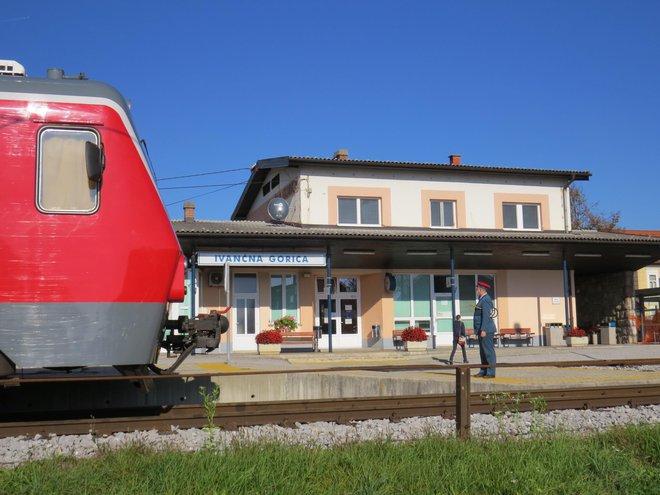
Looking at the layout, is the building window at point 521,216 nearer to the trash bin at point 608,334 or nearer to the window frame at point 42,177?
the trash bin at point 608,334

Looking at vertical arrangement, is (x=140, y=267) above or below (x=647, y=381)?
above

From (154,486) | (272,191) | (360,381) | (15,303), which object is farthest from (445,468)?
(272,191)

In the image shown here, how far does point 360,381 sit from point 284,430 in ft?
12.5

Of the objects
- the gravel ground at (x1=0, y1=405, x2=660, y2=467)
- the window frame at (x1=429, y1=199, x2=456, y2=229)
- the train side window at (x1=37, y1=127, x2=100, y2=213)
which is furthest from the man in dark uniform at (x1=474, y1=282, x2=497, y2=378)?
the window frame at (x1=429, y1=199, x2=456, y2=229)

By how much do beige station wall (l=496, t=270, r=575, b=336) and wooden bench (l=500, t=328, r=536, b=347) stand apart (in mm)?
251

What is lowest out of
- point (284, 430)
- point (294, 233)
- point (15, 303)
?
point (284, 430)

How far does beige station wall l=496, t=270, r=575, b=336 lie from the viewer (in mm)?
24688

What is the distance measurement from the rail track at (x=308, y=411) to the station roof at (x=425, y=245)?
10.7 metres

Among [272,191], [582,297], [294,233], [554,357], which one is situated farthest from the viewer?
[582,297]

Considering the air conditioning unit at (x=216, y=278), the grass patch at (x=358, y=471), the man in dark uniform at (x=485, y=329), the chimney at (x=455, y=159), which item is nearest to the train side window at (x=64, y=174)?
the grass patch at (x=358, y=471)

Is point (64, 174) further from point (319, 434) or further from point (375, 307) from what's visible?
point (375, 307)

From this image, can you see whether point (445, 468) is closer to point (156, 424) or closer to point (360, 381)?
point (156, 424)

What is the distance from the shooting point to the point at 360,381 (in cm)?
1114

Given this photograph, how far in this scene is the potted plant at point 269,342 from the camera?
19531 mm
